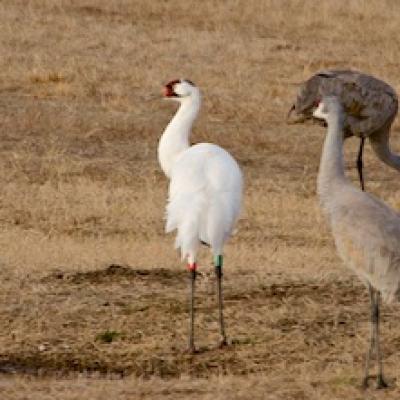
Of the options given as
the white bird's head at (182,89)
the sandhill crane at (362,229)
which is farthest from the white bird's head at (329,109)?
the white bird's head at (182,89)

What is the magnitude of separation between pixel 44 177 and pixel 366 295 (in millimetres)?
4988

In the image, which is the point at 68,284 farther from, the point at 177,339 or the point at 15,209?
the point at 15,209

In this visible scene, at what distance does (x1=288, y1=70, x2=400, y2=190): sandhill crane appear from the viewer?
13531 millimetres

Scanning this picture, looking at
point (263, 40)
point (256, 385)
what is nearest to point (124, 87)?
point (263, 40)

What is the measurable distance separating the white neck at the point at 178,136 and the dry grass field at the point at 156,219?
779 millimetres

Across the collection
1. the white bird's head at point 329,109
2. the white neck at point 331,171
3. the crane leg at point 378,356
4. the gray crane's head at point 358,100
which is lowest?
the gray crane's head at point 358,100

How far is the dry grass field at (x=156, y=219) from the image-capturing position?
831 cm

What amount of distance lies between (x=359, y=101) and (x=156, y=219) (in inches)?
100

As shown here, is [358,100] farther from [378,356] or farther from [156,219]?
[378,356]

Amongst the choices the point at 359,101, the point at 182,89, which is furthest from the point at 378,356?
the point at 359,101

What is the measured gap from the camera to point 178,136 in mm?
10578

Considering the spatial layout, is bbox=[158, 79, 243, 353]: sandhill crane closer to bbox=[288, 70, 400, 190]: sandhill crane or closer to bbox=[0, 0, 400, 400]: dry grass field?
bbox=[0, 0, 400, 400]: dry grass field

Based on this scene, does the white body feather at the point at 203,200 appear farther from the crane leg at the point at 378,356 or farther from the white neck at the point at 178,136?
the crane leg at the point at 378,356

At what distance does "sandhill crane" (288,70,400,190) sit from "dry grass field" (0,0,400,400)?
0.71 metres
